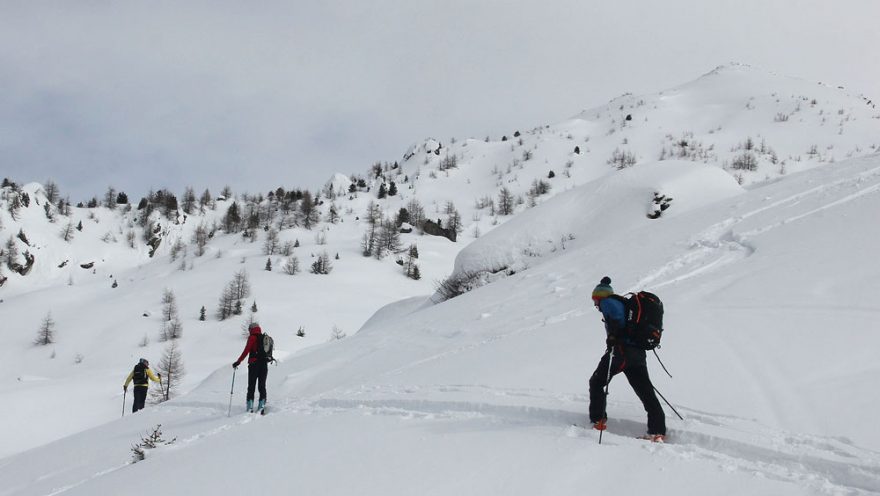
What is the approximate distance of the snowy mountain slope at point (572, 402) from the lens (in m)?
3.61

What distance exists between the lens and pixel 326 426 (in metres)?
5.73

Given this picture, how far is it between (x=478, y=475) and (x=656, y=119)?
64729 mm

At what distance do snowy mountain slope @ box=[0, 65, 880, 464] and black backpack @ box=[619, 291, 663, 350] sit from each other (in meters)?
6.34

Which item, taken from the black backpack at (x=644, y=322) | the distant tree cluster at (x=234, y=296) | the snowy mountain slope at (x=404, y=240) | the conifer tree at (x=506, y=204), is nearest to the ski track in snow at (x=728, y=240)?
the snowy mountain slope at (x=404, y=240)

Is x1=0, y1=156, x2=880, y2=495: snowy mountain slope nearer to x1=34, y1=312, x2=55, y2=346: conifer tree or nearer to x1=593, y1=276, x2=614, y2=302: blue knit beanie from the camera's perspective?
x1=593, y1=276, x2=614, y2=302: blue knit beanie

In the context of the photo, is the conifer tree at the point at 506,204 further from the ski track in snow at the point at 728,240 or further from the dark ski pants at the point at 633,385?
the dark ski pants at the point at 633,385

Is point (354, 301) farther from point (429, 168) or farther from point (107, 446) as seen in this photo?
point (429, 168)

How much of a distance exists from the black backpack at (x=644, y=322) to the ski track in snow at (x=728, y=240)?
20.6 feet

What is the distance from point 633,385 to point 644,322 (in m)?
0.56

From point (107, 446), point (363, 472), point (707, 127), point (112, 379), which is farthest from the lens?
point (707, 127)

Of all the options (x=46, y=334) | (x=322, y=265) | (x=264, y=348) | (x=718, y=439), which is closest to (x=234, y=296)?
(x=322, y=265)

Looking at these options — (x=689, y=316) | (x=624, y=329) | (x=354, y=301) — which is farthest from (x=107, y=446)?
(x=354, y=301)

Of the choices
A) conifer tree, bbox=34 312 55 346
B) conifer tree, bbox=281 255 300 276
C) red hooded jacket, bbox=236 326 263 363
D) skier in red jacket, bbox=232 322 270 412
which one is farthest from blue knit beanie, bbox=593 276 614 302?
conifer tree, bbox=34 312 55 346

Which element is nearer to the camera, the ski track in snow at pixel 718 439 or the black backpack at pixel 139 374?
the ski track in snow at pixel 718 439
